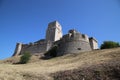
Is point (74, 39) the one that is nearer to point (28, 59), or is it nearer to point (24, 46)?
point (28, 59)

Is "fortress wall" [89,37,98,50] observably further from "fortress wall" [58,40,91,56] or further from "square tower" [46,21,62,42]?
"square tower" [46,21,62,42]

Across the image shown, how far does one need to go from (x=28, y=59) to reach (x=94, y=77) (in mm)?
22316

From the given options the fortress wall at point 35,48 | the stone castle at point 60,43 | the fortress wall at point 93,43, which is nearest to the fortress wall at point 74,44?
the stone castle at point 60,43

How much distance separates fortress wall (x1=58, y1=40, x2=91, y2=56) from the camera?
3933 cm

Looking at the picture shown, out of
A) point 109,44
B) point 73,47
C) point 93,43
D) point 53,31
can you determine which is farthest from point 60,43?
point 53,31

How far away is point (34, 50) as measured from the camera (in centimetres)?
5116

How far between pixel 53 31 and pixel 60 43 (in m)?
15.7

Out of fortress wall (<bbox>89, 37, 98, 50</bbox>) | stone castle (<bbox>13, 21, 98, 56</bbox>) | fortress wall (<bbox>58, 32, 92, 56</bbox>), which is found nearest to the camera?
fortress wall (<bbox>58, 32, 92, 56</bbox>)

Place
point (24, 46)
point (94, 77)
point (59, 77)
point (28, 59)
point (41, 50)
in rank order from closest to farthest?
point (94, 77) → point (59, 77) → point (28, 59) → point (41, 50) → point (24, 46)

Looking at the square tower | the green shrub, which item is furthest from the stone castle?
the green shrub

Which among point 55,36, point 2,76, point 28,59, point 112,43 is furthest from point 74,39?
point 2,76

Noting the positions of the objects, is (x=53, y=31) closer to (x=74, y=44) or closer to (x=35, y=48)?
(x=35, y=48)

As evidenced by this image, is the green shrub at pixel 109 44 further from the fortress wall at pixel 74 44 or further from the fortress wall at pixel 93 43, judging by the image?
the fortress wall at pixel 93 43

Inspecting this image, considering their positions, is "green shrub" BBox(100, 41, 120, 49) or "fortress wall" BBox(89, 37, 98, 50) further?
"fortress wall" BBox(89, 37, 98, 50)
